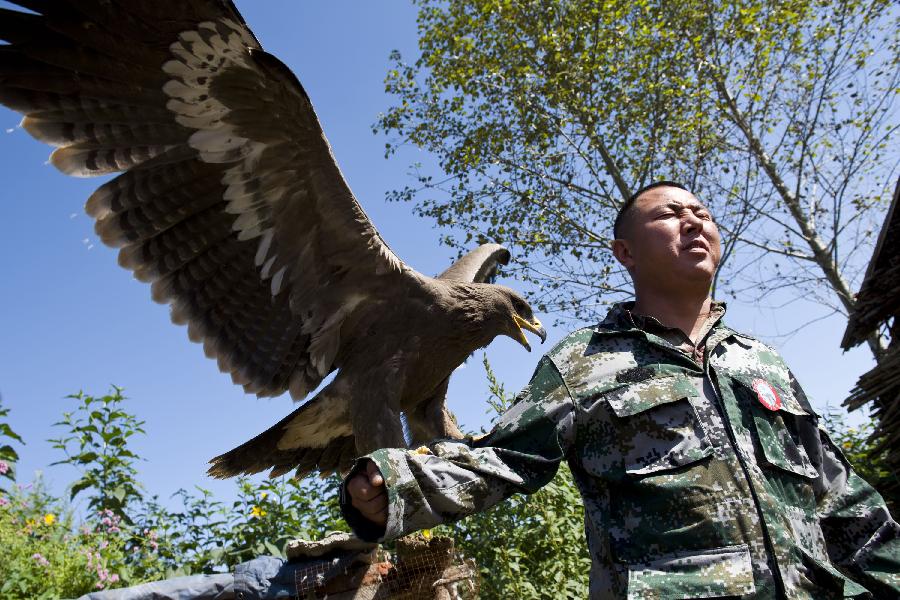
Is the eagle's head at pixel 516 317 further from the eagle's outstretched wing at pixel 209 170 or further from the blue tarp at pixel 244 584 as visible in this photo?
the blue tarp at pixel 244 584

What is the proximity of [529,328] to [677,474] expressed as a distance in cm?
334

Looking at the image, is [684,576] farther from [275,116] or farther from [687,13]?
[687,13]

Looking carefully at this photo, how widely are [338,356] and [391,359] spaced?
1.51ft

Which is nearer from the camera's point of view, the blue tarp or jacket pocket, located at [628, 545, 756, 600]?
jacket pocket, located at [628, 545, 756, 600]

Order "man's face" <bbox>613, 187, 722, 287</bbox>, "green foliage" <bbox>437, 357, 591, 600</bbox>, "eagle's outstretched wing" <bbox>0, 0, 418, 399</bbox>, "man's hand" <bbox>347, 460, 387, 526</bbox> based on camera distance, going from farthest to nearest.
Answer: "green foliage" <bbox>437, 357, 591, 600</bbox>, "eagle's outstretched wing" <bbox>0, 0, 418, 399</bbox>, "man's face" <bbox>613, 187, 722, 287</bbox>, "man's hand" <bbox>347, 460, 387, 526</bbox>

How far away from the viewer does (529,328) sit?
507cm

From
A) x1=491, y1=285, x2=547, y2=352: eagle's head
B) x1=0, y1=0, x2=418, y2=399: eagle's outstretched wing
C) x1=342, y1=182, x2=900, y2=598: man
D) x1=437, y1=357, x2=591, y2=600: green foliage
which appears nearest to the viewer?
x1=342, y1=182, x2=900, y2=598: man

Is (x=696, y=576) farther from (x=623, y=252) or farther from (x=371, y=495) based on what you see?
(x=623, y=252)

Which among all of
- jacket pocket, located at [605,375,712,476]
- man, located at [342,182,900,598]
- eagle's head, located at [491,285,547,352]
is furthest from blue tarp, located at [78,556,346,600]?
jacket pocket, located at [605,375,712,476]

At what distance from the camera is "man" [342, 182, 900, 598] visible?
62.7 inches

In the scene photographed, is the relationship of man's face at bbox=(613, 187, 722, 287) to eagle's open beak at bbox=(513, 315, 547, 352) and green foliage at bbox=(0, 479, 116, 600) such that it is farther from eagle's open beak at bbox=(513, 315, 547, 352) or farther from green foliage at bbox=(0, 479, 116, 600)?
green foliage at bbox=(0, 479, 116, 600)

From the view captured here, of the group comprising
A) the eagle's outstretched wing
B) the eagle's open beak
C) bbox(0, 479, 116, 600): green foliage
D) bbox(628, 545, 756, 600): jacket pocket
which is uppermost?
the eagle's outstretched wing

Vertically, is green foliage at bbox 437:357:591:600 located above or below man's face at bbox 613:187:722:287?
below

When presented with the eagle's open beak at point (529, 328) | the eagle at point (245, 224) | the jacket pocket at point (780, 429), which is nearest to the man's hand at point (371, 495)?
the jacket pocket at point (780, 429)
